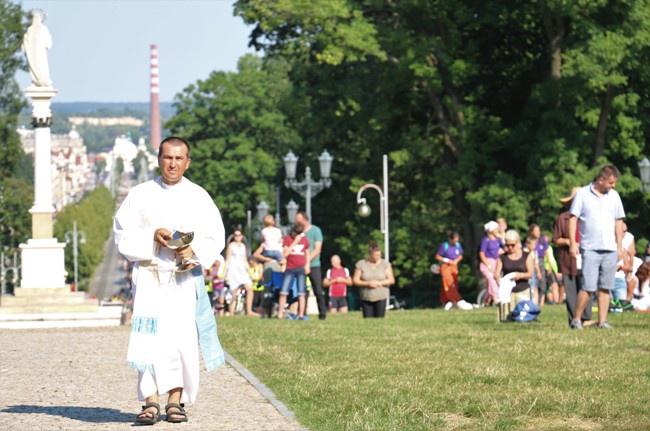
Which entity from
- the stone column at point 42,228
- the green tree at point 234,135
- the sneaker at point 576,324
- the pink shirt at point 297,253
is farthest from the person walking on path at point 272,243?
the green tree at point 234,135

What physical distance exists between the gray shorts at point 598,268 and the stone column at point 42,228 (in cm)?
2305

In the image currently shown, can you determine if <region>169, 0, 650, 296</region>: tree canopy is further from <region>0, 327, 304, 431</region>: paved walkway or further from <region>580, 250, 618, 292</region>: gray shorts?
<region>0, 327, 304, 431</region>: paved walkway

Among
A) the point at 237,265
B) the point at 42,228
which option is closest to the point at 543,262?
the point at 237,265

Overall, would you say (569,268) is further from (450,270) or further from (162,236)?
(450,270)

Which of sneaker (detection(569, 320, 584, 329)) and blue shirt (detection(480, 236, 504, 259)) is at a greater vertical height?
blue shirt (detection(480, 236, 504, 259))

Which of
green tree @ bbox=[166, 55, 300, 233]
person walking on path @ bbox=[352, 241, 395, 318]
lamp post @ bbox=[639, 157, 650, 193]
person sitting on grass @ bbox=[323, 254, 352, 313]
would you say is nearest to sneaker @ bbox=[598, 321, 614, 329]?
person walking on path @ bbox=[352, 241, 395, 318]

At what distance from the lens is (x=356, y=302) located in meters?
60.6

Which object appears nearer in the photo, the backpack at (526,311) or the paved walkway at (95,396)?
the paved walkway at (95,396)

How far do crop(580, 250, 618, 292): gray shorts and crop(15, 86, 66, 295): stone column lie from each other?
907 inches

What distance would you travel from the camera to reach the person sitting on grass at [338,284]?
3375 centimetres

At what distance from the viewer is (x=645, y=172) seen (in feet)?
135

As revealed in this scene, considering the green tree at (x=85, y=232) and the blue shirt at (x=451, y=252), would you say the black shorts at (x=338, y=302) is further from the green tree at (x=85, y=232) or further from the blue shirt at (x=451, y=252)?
the green tree at (x=85, y=232)

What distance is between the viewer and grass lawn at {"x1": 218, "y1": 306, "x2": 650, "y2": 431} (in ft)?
35.9

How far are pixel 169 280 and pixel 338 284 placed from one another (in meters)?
23.6
